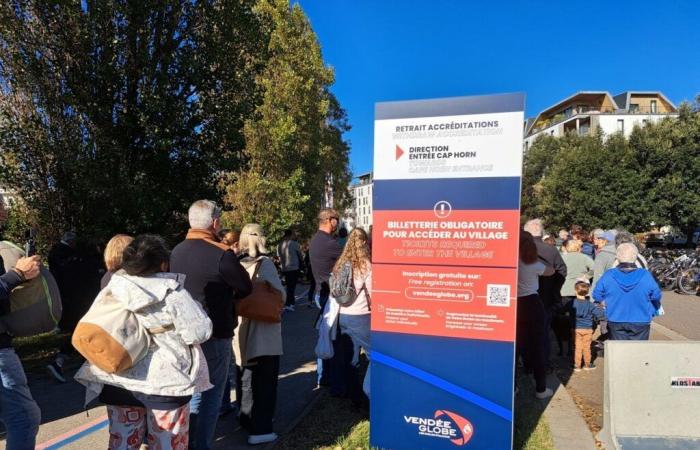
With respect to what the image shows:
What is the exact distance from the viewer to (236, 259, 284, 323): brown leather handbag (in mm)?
3979

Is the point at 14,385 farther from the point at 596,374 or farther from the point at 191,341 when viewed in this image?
the point at 596,374

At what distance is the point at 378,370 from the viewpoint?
3900mm

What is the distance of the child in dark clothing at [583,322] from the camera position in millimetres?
6535

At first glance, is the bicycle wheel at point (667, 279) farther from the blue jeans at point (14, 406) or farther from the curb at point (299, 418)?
the blue jeans at point (14, 406)

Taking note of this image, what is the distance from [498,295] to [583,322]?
12.4 ft

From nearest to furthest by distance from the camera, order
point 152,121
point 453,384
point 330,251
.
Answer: point 453,384, point 330,251, point 152,121

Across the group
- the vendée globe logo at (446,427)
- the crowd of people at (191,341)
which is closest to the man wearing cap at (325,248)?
the crowd of people at (191,341)

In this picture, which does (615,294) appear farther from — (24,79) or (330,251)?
(24,79)

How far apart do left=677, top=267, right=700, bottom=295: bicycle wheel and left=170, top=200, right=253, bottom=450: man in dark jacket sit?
47.1ft

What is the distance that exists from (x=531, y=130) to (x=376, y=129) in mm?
75770

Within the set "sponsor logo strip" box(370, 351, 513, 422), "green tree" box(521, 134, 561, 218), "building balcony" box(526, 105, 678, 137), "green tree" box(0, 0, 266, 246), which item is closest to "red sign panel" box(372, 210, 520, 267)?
"sponsor logo strip" box(370, 351, 513, 422)

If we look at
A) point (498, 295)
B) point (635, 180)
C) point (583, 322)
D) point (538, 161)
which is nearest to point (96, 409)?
point (498, 295)

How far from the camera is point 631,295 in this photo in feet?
16.9

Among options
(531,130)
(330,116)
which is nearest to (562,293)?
(330,116)
